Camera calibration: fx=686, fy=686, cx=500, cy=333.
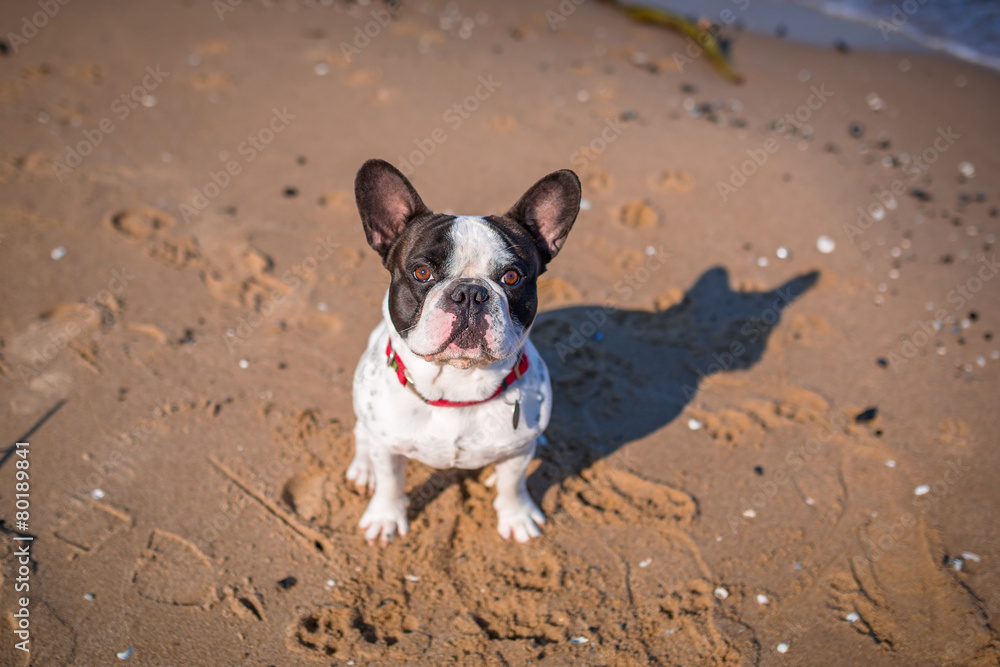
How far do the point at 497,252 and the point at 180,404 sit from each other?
9.42 feet

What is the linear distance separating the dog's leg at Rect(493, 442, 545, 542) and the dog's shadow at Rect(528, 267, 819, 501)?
8.1 inches

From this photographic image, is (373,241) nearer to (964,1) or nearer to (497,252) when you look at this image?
(497,252)

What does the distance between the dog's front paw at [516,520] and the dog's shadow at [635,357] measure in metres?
0.26

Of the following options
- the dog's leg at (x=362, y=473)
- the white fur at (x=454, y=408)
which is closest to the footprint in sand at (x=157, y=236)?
the dog's leg at (x=362, y=473)

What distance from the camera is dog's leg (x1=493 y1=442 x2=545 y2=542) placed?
4031 millimetres

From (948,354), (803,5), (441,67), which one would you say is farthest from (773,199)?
(803,5)

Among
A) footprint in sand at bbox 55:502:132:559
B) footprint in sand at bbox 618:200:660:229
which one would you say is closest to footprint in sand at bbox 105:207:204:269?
footprint in sand at bbox 55:502:132:559

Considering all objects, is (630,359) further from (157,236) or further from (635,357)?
(157,236)

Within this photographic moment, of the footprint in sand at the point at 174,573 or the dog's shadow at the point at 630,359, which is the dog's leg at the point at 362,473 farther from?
the footprint in sand at the point at 174,573

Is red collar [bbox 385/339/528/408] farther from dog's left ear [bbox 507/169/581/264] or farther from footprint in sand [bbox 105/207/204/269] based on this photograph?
footprint in sand [bbox 105/207/204/269]

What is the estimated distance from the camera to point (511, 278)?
321 cm

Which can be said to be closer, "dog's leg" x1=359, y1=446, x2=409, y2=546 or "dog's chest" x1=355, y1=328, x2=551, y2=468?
"dog's chest" x1=355, y1=328, x2=551, y2=468

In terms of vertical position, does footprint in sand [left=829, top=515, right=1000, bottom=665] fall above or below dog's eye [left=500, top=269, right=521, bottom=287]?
below

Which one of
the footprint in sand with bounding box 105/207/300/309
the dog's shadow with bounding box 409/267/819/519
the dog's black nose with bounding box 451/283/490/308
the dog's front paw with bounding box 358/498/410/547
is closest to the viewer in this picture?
the dog's black nose with bounding box 451/283/490/308
